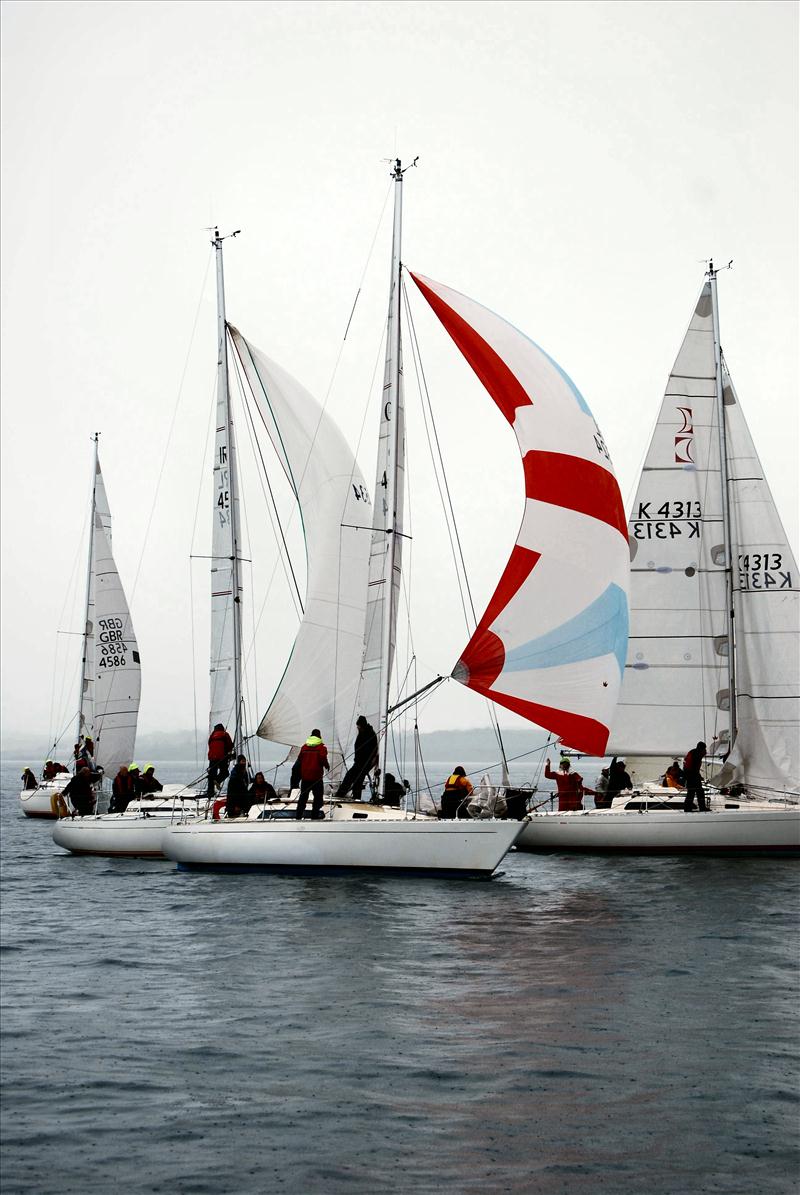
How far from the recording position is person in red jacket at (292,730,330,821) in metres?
18.6

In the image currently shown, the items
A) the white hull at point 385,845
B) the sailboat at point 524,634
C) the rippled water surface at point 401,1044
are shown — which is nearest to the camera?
the rippled water surface at point 401,1044

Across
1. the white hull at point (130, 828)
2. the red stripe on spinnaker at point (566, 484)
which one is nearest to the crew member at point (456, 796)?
the red stripe on spinnaker at point (566, 484)

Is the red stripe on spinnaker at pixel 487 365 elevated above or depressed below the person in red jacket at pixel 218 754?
above

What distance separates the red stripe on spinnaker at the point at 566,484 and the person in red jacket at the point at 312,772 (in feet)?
15.9

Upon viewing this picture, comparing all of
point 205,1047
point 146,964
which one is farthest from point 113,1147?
point 146,964

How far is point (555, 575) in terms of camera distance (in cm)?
1867

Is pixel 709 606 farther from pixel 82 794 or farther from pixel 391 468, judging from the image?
pixel 82 794

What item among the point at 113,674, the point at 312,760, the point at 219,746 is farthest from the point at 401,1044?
the point at 113,674

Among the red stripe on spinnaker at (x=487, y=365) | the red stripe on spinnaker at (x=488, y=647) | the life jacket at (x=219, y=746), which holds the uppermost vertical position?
the red stripe on spinnaker at (x=487, y=365)

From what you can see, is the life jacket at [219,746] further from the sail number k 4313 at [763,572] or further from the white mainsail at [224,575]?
the sail number k 4313 at [763,572]

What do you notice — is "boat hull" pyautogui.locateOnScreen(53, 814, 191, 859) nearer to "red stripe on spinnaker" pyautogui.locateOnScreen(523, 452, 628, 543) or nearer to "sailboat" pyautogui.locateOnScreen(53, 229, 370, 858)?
"sailboat" pyautogui.locateOnScreen(53, 229, 370, 858)

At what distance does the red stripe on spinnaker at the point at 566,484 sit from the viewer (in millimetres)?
18938

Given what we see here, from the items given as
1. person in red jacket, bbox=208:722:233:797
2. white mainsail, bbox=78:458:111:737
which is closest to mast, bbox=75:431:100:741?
white mainsail, bbox=78:458:111:737

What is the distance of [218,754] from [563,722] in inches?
279
